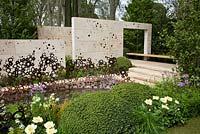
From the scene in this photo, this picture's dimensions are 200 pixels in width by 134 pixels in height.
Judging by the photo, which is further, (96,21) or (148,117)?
(96,21)

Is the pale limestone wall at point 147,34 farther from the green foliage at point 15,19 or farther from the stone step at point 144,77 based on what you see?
the green foliage at point 15,19

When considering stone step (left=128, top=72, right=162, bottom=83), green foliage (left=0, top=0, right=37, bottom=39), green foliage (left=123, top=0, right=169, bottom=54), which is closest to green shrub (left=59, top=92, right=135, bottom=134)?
stone step (left=128, top=72, right=162, bottom=83)

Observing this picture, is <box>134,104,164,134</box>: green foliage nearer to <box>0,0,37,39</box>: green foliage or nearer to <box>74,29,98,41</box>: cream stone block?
<box>74,29,98,41</box>: cream stone block

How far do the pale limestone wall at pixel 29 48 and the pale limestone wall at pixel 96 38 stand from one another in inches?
32.2

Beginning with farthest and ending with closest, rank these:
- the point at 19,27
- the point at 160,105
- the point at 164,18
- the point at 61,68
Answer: the point at 164,18, the point at 19,27, the point at 61,68, the point at 160,105

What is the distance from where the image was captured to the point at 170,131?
12.6 ft

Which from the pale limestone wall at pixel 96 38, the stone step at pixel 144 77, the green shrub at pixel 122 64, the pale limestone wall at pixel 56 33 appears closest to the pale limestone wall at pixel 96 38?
the pale limestone wall at pixel 96 38

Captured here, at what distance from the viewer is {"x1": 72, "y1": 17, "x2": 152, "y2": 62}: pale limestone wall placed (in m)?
9.59

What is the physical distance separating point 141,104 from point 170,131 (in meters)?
0.86

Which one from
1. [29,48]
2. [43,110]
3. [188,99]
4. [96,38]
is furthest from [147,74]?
[43,110]

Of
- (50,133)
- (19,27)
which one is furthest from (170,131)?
(19,27)

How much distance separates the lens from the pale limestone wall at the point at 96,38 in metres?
9.59

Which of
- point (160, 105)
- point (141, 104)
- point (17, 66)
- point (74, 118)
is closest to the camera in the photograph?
point (74, 118)

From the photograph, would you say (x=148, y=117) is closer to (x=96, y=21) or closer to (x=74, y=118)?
(x=74, y=118)
